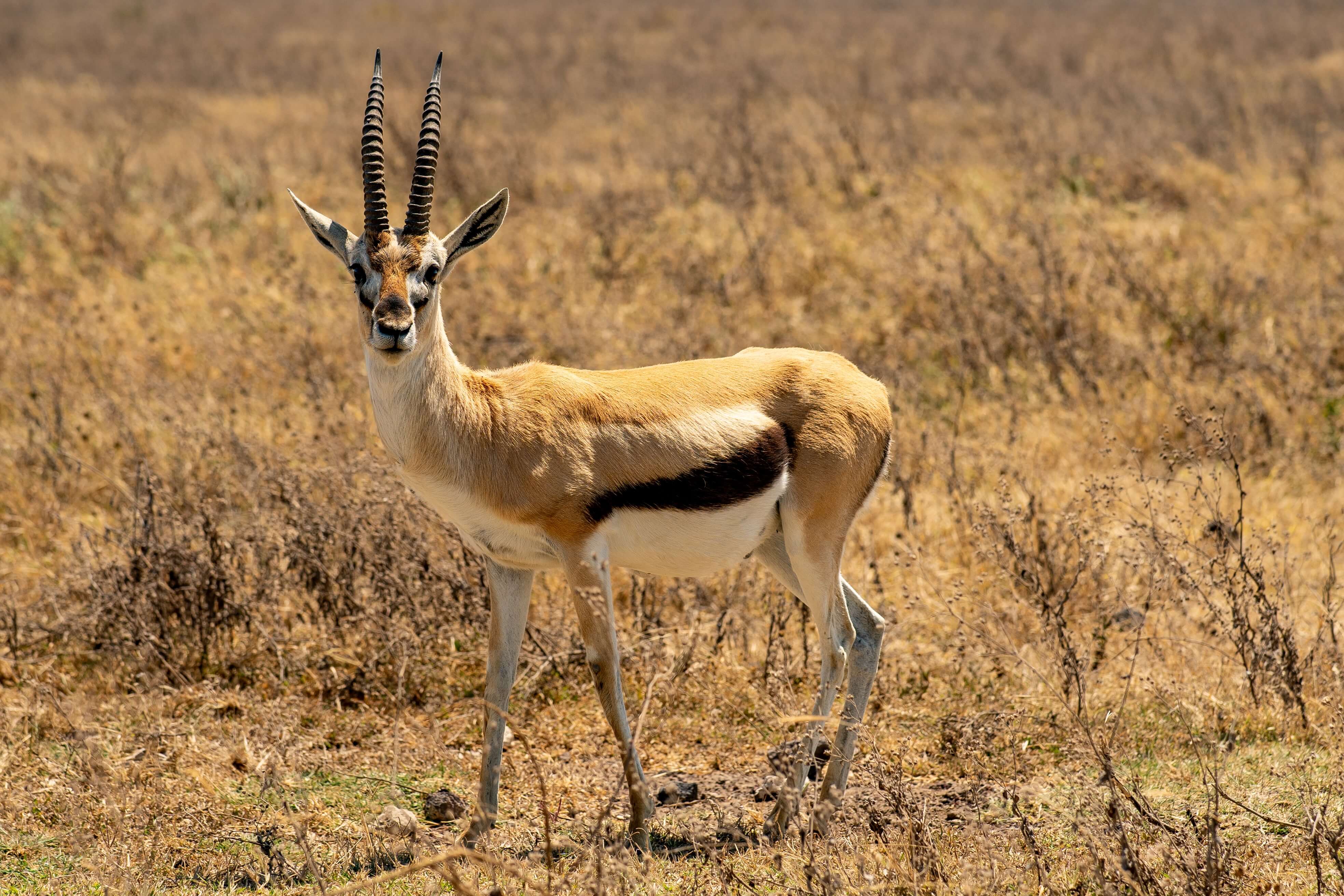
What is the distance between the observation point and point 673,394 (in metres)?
5.30

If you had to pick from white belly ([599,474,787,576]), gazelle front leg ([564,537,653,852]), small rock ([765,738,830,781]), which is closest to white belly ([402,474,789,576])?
white belly ([599,474,787,576])

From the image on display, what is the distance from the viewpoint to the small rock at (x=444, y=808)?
5371mm

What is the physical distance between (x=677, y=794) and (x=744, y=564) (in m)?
1.85

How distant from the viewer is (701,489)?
16.8ft

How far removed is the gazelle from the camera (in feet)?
16.3

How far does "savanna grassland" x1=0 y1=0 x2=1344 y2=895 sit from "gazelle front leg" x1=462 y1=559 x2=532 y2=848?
0.18 meters

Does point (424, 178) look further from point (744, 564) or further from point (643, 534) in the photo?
point (744, 564)

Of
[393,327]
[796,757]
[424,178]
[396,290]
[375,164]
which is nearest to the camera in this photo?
[796,757]

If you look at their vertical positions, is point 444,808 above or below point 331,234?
below

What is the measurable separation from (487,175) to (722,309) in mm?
4510

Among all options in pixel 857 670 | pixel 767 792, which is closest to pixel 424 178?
pixel 857 670

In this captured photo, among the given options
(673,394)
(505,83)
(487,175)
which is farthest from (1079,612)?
(505,83)

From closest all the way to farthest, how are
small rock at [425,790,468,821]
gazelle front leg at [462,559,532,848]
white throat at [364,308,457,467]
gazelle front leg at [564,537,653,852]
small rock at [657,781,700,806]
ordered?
gazelle front leg at [564,537,653,852] < white throat at [364,308,457,467] < gazelle front leg at [462,559,532,848] < small rock at [425,790,468,821] < small rock at [657,781,700,806]

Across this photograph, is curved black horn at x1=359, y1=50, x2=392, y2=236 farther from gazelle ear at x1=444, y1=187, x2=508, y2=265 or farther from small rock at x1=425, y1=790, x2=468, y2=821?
small rock at x1=425, y1=790, x2=468, y2=821
